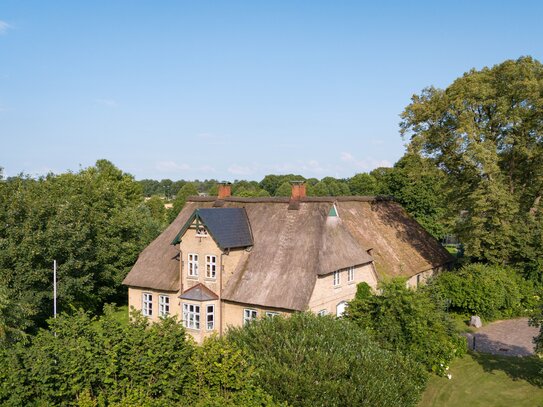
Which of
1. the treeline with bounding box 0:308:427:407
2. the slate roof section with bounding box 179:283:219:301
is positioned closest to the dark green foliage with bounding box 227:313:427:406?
the treeline with bounding box 0:308:427:407

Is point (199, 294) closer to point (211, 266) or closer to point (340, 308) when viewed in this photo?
point (211, 266)

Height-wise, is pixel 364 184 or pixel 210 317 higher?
pixel 364 184

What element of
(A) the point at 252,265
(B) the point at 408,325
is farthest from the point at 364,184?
(B) the point at 408,325

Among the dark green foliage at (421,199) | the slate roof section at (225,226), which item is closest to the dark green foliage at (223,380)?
the slate roof section at (225,226)

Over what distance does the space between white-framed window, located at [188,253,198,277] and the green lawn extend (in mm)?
12975

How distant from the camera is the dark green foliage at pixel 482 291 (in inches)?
1206

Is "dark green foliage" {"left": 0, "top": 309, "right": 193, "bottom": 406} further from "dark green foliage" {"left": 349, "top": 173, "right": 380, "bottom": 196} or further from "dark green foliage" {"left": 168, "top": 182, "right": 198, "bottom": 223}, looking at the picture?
"dark green foliage" {"left": 349, "top": 173, "right": 380, "bottom": 196}

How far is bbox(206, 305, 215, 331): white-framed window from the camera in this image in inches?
1022

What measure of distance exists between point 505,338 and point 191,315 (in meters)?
17.3

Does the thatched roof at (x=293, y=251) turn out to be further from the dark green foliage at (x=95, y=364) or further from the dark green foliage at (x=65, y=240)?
the dark green foliage at (x=95, y=364)

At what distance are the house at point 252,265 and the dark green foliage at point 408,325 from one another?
332 centimetres

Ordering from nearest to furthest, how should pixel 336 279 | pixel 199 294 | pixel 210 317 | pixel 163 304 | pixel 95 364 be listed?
pixel 95 364 → pixel 199 294 → pixel 210 317 → pixel 336 279 → pixel 163 304

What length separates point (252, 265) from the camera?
2647 centimetres

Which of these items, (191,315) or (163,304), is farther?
(163,304)
